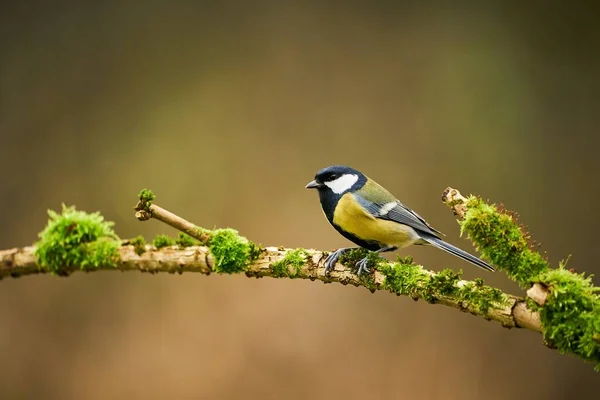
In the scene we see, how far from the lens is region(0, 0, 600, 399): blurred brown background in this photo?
3.29 meters

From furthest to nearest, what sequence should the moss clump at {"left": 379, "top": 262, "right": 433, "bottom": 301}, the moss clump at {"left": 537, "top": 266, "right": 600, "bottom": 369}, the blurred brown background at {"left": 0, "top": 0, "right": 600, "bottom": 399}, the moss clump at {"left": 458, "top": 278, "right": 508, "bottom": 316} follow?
the blurred brown background at {"left": 0, "top": 0, "right": 600, "bottom": 399}, the moss clump at {"left": 379, "top": 262, "right": 433, "bottom": 301}, the moss clump at {"left": 458, "top": 278, "right": 508, "bottom": 316}, the moss clump at {"left": 537, "top": 266, "right": 600, "bottom": 369}

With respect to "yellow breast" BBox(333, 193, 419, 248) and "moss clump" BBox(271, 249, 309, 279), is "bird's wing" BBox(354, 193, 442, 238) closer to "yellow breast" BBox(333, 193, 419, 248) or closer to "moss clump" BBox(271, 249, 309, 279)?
"yellow breast" BBox(333, 193, 419, 248)

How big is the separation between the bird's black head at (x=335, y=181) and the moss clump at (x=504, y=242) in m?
0.52

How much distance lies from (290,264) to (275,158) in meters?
1.96

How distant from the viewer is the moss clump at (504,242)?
1.35m

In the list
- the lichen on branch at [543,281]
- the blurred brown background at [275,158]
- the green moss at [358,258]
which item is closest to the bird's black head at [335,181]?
the green moss at [358,258]

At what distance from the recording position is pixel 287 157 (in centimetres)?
354

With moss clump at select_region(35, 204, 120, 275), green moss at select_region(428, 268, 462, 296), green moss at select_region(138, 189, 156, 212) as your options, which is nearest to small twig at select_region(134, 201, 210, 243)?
green moss at select_region(138, 189, 156, 212)

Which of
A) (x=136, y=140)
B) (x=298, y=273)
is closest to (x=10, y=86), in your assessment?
(x=136, y=140)

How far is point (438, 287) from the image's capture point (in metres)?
1.42

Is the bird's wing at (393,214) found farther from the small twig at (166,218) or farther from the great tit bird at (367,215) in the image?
the small twig at (166,218)

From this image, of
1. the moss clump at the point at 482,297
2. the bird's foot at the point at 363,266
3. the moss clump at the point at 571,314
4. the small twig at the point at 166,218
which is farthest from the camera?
the small twig at the point at 166,218

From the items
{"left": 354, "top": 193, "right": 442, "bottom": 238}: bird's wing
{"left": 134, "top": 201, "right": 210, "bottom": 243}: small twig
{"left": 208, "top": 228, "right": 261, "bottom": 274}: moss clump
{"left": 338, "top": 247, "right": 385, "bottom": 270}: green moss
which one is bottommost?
{"left": 338, "top": 247, "right": 385, "bottom": 270}: green moss

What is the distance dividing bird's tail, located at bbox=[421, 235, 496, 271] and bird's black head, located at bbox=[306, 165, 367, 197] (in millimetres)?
270
